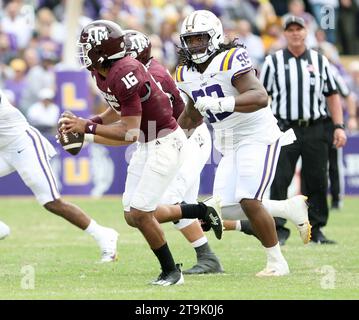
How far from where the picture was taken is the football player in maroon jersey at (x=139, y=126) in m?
6.39

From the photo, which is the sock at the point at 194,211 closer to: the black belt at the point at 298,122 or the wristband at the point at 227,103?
the wristband at the point at 227,103

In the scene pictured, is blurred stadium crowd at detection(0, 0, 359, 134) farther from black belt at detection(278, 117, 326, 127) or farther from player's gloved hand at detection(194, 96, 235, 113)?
player's gloved hand at detection(194, 96, 235, 113)

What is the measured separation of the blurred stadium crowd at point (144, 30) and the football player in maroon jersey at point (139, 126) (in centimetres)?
790

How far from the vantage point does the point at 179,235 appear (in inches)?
404

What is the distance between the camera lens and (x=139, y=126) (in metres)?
6.41

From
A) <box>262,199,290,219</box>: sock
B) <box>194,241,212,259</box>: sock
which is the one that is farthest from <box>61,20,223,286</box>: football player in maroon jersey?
<box>262,199,290,219</box>: sock

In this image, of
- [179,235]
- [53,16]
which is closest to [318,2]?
[53,16]

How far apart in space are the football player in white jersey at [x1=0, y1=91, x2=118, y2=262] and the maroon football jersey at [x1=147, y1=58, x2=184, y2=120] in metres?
1.14

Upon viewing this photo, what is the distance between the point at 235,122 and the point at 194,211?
692 mm

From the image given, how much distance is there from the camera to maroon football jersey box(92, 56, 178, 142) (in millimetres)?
6398

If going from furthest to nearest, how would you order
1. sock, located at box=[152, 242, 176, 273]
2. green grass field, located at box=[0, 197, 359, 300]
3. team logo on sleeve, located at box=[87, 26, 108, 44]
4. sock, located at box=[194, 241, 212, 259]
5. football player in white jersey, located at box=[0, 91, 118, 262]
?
football player in white jersey, located at box=[0, 91, 118, 262], sock, located at box=[194, 241, 212, 259], sock, located at box=[152, 242, 176, 273], team logo on sleeve, located at box=[87, 26, 108, 44], green grass field, located at box=[0, 197, 359, 300]

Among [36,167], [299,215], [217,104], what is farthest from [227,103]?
[36,167]

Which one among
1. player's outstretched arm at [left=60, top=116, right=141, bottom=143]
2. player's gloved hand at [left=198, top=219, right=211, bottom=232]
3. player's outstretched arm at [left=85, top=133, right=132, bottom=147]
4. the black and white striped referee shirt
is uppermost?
player's outstretched arm at [left=60, top=116, right=141, bottom=143]
